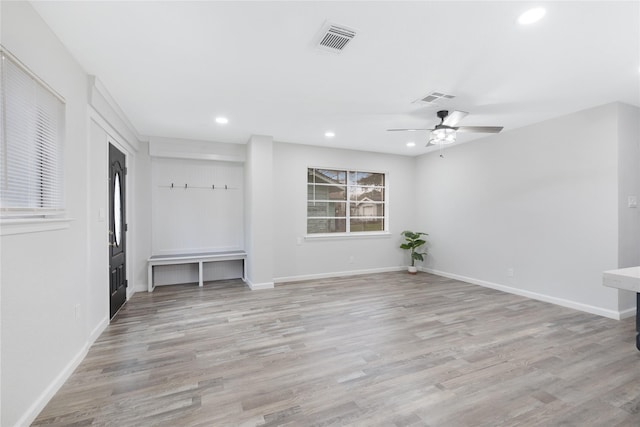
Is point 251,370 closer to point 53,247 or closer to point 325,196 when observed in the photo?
point 53,247

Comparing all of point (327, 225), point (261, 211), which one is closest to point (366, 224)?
point (327, 225)

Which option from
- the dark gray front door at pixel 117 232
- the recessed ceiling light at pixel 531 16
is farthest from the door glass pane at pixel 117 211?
the recessed ceiling light at pixel 531 16

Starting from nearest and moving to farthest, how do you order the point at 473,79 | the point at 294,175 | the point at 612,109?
1. the point at 473,79
2. the point at 612,109
3. the point at 294,175

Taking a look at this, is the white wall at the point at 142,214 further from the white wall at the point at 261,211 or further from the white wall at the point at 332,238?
the white wall at the point at 332,238

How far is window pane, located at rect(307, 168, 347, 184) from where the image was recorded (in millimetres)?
5719

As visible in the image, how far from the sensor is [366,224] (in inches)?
249

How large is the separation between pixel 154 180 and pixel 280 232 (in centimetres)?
248

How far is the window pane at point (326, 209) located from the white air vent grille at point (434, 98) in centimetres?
299

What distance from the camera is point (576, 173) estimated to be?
3.78 meters

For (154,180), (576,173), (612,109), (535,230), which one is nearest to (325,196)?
(154,180)

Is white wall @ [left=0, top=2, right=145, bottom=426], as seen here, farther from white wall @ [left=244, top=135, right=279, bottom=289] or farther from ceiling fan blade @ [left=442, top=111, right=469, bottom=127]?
ceiling fan blade @ [left=442, top=111, right=469, bottom=127]

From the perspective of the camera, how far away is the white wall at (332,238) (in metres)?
5.32

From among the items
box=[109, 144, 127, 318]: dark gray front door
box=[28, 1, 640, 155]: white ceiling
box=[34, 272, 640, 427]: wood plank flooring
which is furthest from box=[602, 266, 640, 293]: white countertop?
box=[109, 144, 127, 318]: dark gray front door

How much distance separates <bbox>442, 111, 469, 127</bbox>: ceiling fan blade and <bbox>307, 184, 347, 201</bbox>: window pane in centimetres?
285
